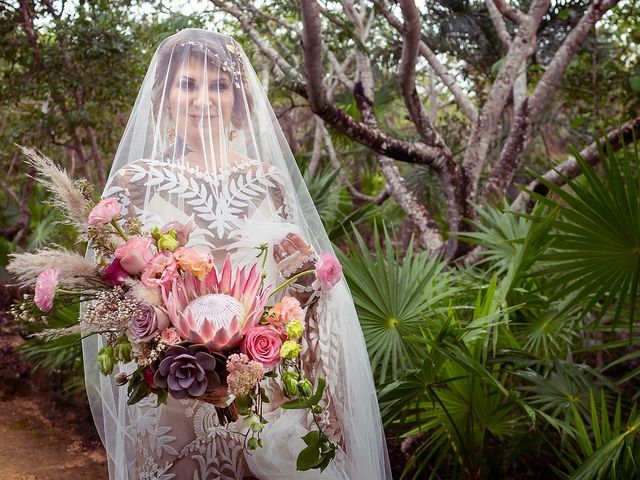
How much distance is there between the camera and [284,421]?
222cm

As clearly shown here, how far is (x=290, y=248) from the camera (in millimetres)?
2346

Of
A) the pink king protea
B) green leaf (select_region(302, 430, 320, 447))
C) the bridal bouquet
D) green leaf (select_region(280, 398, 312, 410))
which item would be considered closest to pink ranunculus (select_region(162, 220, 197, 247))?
the bridal bouquet

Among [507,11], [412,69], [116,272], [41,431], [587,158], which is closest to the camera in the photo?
[116,272]

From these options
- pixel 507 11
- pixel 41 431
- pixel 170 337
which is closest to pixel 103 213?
pixel 170 337

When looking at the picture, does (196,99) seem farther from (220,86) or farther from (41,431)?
(41,431)

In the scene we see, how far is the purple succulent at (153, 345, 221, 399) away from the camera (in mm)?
1771

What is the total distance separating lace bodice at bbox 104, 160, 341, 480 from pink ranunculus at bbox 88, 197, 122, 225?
33 cm

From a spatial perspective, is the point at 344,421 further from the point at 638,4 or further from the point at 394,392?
the point at 638,4

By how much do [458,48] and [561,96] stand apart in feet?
4.65

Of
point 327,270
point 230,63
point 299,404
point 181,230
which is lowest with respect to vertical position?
point 299,404

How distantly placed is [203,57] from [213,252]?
0.71 metres

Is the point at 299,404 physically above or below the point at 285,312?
below

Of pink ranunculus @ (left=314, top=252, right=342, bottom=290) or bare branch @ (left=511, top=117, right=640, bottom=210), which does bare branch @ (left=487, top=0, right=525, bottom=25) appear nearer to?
bare branch @ (left=511, top=117, right=640, bottom=210)

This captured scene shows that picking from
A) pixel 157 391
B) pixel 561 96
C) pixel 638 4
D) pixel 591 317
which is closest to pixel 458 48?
pixel 561 96
